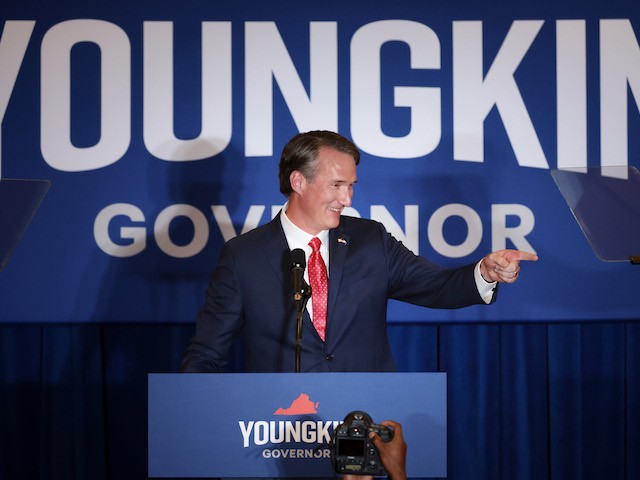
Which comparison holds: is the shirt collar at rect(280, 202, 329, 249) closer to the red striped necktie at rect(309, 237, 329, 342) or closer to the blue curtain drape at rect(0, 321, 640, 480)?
the red striped necktie at rect(309, 237, 329, 342)

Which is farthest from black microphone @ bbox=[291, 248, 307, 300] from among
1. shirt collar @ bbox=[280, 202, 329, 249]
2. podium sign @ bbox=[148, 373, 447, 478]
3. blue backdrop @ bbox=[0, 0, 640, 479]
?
blue backdrop @ bbox=[0, 0, 640, 479]

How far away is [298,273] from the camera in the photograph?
89.9 inches

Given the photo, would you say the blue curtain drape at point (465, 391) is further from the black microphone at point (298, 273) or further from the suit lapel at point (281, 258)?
the black microphone at point (298, 273)

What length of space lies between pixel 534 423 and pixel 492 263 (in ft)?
6.70

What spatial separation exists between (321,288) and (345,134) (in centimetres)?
160

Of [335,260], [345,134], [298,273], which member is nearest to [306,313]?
[335,260]

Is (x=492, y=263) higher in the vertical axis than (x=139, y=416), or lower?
higher

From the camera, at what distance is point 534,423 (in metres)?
4.35

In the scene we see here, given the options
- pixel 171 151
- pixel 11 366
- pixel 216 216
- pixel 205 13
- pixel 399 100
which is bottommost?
pixel 11 366

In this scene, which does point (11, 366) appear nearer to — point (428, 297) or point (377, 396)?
point (428, 297)

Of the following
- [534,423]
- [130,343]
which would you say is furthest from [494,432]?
[130,343]

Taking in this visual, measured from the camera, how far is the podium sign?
1.95 m

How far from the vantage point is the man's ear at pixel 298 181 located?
2.91 m

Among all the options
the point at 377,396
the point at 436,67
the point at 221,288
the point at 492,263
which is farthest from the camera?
the point at 436,67
